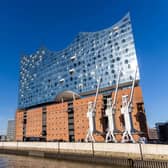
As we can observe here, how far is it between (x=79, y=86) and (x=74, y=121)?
16879mm

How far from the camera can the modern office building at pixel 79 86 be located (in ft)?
226

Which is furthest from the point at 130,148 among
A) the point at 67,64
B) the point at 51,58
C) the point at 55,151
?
the point at 51,58

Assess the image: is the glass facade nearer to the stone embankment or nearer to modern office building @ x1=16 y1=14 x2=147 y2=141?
modern office building @ x1=16 y1=14 x2=147 y2=141

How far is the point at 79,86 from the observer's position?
3260 inches

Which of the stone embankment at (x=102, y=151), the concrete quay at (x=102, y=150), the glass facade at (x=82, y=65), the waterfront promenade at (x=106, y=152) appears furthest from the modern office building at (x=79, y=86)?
the waterfront promenade at (x=106, y=152)

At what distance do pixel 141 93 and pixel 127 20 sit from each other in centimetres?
3560

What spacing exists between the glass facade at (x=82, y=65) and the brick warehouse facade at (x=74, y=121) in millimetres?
7479

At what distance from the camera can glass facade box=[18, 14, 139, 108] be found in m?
75.0

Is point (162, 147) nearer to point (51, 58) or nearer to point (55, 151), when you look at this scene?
point (55, 151)

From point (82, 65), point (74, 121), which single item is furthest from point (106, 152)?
point (82, 65)

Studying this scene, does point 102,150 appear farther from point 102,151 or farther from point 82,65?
point 82,65

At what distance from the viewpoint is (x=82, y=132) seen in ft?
233

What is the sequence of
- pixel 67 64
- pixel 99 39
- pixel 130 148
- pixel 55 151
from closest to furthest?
pixel 130 148
pixel 55 151
pixel 99 39
pixel 67 64

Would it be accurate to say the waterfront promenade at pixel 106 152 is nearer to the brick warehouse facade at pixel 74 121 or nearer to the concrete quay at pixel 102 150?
the concrete quay at pixel 102 150
